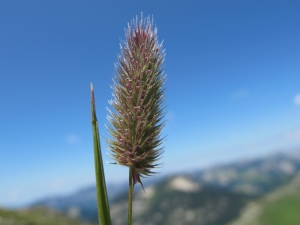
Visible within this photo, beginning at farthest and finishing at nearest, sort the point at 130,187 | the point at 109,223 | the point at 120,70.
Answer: the point at 120,70 → the point at 130,187 → the point at 109,223

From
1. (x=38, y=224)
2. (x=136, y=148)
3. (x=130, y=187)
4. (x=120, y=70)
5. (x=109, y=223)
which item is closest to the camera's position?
(x=109, y=223)

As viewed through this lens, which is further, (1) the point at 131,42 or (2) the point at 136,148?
(1) the point at 131,42

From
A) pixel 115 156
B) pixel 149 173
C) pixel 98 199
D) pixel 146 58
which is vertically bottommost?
pixel 98 199

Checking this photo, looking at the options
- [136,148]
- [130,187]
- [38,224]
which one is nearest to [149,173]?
[136,148]

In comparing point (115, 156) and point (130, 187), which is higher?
point (115, 156)

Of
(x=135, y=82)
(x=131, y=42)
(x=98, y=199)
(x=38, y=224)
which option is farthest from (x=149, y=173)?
(x=38, y=224)

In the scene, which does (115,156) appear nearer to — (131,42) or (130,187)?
(130,187)
